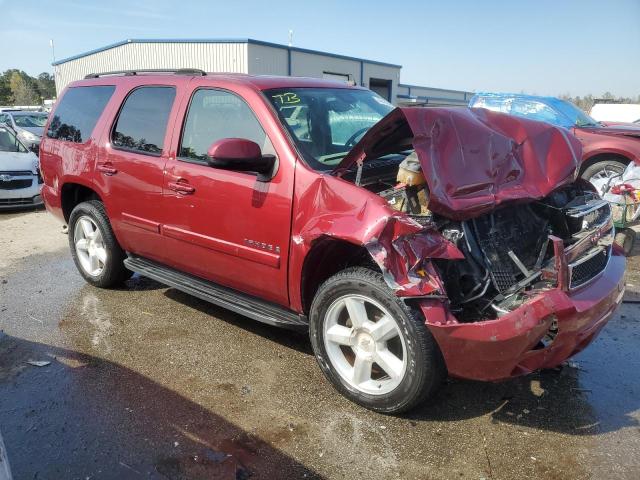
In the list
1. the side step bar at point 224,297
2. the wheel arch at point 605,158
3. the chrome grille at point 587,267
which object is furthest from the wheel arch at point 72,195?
the wheel arch at point 605,158

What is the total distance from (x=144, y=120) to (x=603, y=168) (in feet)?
22.0

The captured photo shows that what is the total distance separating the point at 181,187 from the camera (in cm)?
376

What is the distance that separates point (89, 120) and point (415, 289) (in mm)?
3648

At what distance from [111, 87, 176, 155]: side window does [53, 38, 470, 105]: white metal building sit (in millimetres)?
18633

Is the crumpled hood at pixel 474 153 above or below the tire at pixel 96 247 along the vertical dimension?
above

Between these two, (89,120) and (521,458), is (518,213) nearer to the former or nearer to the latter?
(521,458)

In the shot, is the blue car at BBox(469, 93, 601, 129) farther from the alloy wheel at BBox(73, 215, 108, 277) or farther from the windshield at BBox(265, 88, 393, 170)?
the alloy wheel at BBox(73, 215, 108, 277)

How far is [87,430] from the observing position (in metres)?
2.91

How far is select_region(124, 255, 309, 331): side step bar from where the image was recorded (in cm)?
334

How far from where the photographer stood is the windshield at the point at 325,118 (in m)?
3.36

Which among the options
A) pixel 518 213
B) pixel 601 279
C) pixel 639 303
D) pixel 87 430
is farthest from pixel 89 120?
pixel 639 303

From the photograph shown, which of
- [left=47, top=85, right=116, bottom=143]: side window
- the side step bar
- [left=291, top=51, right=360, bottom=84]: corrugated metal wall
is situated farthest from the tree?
the side step bar

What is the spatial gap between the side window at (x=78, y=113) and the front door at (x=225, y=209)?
1.34 meters

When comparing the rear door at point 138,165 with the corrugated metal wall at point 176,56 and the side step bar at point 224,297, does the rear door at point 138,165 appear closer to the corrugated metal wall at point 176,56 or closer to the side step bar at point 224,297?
the side step bar at point 224,297
